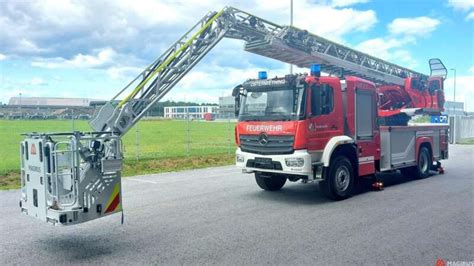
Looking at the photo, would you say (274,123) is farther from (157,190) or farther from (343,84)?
(157,190)

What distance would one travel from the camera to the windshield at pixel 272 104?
8328 millimetres

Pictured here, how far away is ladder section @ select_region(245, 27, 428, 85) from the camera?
41.3ft

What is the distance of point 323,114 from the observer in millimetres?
8508

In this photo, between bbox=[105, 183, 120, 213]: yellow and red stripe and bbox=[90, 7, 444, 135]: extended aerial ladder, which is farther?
bbox=[90, 7, 444, 135]: extended aerial ladder

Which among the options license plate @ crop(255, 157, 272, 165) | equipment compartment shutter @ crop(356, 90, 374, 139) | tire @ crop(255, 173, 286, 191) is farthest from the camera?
tire @ crop(255, 173, 286, 191)

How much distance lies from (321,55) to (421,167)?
180 inches

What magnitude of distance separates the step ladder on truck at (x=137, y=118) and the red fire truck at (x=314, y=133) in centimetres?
8

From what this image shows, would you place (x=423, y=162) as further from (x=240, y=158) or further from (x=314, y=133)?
(x=240, y=158)

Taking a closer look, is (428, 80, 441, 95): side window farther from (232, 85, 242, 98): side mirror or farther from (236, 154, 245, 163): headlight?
(236, 154, 245, 163): headlight

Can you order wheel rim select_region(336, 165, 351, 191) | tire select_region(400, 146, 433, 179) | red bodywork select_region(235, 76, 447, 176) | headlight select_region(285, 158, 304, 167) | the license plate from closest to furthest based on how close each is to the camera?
headlight select_region(285, 158, 304, 167) < red bodywork select_region(235, 76, 447, 176) < the license plate < wheel rim select_region(336, 165, 351, 191) < tire select_region(400, 146, 433, 179)

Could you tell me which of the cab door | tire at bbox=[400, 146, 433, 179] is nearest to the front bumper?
the cab door

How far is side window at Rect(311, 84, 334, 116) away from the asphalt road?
6.37 feet

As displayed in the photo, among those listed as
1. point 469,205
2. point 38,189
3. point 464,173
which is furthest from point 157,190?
point 464,173

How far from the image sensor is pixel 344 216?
7238mm
